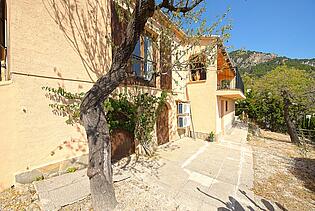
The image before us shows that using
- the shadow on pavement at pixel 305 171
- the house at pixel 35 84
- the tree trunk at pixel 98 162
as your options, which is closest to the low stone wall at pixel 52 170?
the house at pixel 35 84

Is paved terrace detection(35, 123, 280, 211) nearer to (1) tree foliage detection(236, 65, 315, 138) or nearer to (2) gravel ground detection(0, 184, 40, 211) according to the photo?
(2) gravel ground detection(0, 184, 40, 211)

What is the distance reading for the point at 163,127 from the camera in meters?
10.3

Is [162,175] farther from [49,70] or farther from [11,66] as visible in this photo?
[11,66]

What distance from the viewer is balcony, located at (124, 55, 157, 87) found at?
7691 mm

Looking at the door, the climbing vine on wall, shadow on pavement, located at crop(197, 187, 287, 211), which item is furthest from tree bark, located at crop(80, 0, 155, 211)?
the door

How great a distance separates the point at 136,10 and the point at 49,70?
3.42 m

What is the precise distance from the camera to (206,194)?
4.85m

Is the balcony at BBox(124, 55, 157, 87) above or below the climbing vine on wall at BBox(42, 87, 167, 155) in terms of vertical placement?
above

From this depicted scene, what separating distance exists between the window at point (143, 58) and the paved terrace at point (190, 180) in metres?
4.08

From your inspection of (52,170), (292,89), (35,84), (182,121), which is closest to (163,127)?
(182,121)

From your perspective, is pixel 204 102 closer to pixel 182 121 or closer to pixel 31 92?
pixel 182 121

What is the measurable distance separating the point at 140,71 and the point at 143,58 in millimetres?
650

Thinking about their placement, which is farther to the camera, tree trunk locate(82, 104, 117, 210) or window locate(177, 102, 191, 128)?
window locate(177, 102, 191, 128)

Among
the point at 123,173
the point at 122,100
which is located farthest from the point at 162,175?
the point at 122,100
